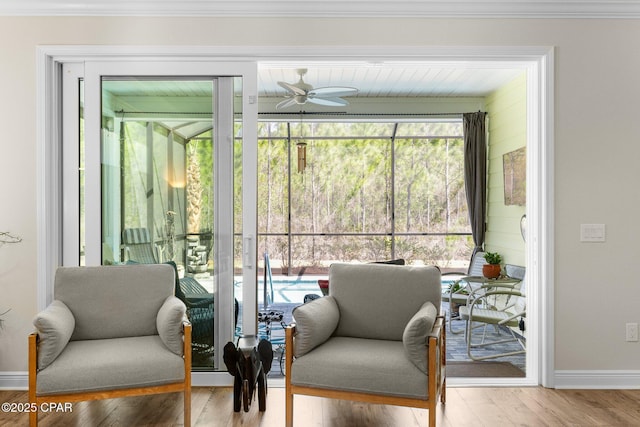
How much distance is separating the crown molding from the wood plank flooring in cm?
259

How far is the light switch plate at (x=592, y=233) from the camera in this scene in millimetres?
3686

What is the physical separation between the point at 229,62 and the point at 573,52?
241 centimetres

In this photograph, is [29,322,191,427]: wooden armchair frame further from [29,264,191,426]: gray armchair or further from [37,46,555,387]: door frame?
[37,46,555,387]: door frame

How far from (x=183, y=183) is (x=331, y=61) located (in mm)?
1359

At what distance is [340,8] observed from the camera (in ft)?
12.0

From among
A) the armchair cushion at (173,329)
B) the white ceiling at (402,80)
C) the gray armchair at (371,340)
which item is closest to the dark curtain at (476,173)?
the white ceiling at (402,80)

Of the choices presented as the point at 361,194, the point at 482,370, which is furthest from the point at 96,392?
the point at 361,194

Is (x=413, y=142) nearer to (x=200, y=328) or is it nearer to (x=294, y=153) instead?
(x=294, y=153)

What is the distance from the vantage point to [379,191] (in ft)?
26.1

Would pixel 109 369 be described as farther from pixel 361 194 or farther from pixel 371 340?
pixel 361 194

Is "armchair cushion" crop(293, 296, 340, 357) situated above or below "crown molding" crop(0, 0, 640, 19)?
below

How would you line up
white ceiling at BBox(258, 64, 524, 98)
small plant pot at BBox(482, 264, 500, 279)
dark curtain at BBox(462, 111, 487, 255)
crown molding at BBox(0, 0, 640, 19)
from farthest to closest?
dark curtain at BBox(462, 111, 487, 255), white ceiling at BBox(258, 64, 524, 98), small plant pot at BBox(482, 264, 500, 279), crown molding at BBox(0, 0, 640, 19)

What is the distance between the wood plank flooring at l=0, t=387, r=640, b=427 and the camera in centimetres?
303

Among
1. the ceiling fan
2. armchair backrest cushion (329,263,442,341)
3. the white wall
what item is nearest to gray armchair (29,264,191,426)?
armchair backrest cushion (329,263,442,341)
